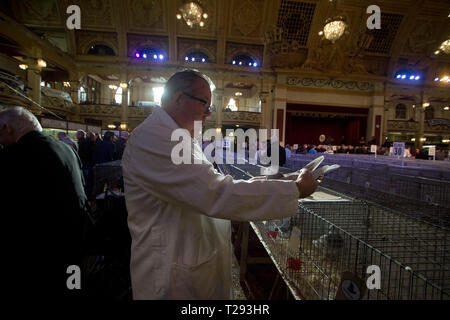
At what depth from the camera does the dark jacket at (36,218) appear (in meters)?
1.76

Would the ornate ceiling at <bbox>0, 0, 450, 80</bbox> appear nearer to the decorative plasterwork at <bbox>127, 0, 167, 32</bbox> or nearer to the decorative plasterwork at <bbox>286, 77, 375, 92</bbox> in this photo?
the decorative plasterwork at <bbox>127, 0, 167, 32</bbox>

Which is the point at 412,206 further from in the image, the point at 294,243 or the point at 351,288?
the point at 351,288

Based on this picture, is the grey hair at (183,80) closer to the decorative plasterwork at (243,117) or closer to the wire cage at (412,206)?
the wire cage at (412,206)

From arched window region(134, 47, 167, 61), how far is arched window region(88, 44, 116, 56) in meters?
2.01

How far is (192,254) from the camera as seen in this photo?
1047mm

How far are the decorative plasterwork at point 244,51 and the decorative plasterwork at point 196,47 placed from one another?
1.12 meters

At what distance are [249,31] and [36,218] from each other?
62.5 feet

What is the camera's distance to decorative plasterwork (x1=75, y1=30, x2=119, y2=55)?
1662 cm

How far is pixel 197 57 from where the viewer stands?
18.1m

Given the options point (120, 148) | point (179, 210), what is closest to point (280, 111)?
point (120, 148)

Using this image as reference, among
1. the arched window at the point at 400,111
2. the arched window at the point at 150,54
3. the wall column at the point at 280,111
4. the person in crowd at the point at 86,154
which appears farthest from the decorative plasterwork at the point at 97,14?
the arched window at the point at 400,111

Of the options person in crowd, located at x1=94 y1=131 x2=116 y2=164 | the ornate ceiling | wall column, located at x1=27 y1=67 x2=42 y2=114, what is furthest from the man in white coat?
the ornate ceiling

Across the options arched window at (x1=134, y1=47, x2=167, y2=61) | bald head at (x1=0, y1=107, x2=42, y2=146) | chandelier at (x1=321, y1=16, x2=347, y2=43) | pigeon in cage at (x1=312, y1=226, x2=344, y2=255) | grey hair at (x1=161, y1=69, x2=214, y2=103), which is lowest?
pigeon in cage at (x1=312, y1=226, x2=344, y2=255)

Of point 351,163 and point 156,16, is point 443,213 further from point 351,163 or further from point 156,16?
point 156,16
